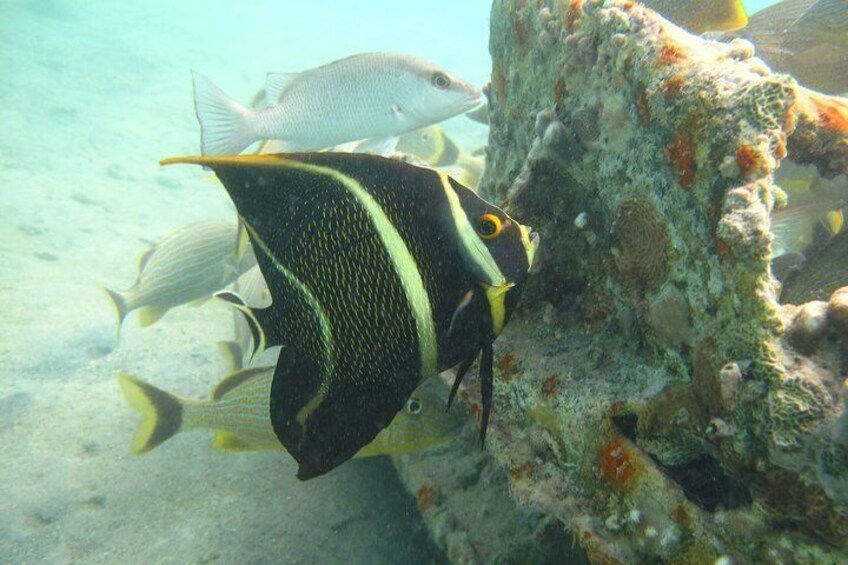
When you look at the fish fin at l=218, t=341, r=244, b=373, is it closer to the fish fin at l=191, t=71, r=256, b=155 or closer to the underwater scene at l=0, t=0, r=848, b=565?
the underwater scene at l=0, t=0, r=848, b=565

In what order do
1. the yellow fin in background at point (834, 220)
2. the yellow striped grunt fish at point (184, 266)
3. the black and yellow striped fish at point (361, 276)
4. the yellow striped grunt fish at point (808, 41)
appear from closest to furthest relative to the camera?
the black and yellow striped fish at point (361, 276)
the yellow fin in background at point (834, 220)
the yellow striped grunt fish at point (808, 41)
the yellow striped grunt fish at point (184, 266)

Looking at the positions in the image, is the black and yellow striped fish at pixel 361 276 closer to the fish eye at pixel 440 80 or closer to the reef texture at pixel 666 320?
the reef texture at pixel 666 320

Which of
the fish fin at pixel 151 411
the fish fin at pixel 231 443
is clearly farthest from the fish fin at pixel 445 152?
the fish fin at pixel 231 443

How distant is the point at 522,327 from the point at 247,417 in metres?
1.61

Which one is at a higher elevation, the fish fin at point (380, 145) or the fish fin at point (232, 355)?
the fish fin at point (380, 145)

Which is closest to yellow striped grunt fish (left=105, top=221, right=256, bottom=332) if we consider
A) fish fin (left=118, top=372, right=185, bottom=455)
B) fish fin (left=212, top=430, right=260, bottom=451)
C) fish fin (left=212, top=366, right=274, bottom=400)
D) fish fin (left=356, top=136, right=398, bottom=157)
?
fish fin (left=356, top=136, right=398, bottom=157)

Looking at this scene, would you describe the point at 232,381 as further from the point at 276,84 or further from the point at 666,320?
the point at 276,84

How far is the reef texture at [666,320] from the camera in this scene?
48.0 inches

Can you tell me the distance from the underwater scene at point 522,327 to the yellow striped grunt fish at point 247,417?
0.02 meters

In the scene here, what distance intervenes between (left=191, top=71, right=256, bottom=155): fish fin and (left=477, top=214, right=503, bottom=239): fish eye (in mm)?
3443

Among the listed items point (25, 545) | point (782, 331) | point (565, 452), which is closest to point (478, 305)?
point (782, 331)

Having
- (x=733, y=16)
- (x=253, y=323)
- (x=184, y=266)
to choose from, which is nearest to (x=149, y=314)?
(x=184, y=266)

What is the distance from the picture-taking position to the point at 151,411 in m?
3.26

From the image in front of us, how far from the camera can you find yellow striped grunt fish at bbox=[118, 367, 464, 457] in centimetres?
261
